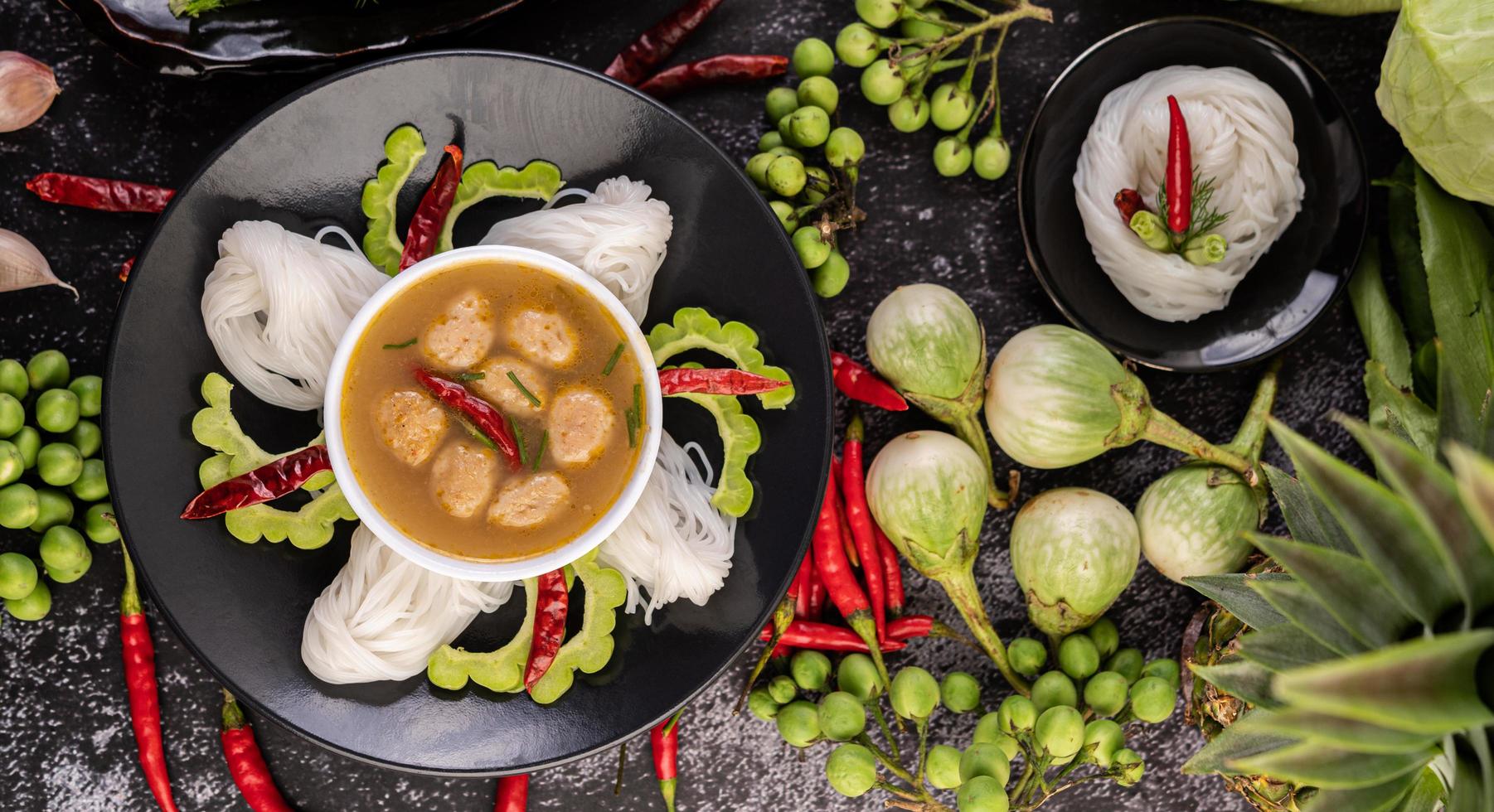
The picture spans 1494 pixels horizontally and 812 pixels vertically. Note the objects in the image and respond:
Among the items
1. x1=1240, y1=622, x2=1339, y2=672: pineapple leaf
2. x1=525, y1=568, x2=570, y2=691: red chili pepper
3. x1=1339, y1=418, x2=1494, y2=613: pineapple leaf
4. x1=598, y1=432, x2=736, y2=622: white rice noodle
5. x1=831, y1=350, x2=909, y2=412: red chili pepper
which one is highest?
x1=1339, y1=418, x2=1494, y2=613: pineapple leaf

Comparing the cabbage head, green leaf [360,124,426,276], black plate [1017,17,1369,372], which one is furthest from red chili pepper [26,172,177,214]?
the cabbage head

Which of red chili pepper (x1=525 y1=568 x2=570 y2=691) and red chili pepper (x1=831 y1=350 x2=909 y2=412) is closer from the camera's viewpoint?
red chili pepper (x1=525 y1=568 x2=570 y2=691)

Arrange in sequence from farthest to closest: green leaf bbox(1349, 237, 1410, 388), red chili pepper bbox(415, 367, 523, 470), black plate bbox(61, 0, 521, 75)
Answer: green leaf bbox(1349, 237, 1410, 388), black plate bbox(61, 0, 521, 75), red chili pepper bbox(415, 367, 523, 470)

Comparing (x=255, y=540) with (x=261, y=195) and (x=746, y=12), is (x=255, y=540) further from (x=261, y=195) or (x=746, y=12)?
(x=746, y=12)

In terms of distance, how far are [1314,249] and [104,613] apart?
3.18 metres

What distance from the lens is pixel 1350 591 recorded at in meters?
1.62

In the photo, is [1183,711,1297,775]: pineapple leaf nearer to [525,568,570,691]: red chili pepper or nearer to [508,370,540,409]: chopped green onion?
[525,568,570,691]: red chili pepper

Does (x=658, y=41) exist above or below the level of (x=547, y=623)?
above

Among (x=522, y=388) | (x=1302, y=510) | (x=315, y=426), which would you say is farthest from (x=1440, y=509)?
(x=315, y=426)

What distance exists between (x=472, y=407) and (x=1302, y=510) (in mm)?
1660

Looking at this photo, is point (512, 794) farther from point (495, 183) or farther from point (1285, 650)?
point (1285, 650)

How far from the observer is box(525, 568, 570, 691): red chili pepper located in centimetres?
232

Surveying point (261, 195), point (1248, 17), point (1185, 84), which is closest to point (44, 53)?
point (261, 195)

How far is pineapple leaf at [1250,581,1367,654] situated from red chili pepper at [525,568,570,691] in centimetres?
138
